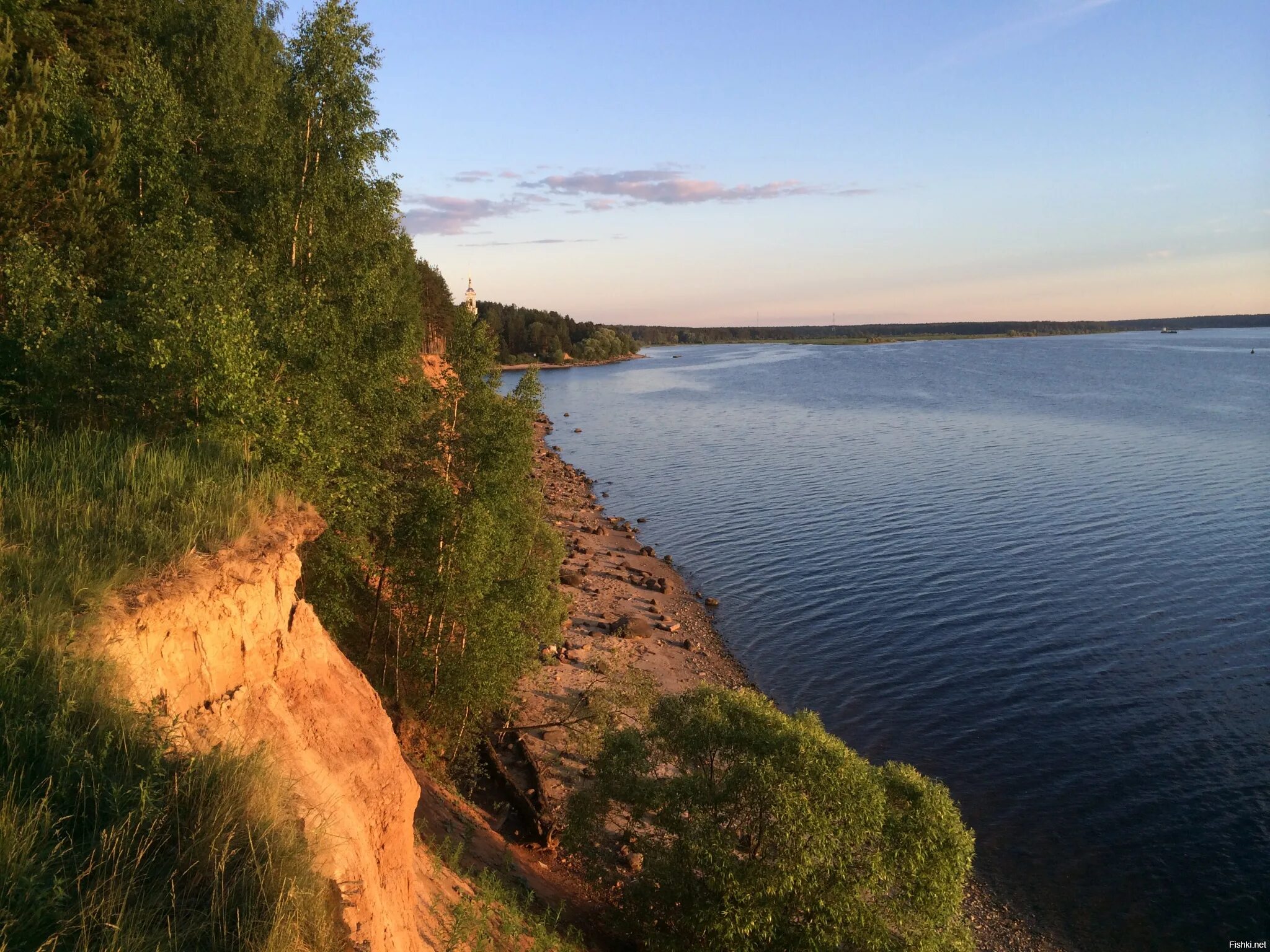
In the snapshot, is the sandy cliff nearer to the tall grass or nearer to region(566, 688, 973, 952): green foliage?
the tall grass

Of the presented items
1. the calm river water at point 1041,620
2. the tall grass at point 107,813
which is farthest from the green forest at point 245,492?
the calm river water at point 1041,620

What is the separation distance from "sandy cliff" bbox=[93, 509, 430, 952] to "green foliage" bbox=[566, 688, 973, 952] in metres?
5.44

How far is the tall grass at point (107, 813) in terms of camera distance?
5070 mm

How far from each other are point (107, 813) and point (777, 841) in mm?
11198

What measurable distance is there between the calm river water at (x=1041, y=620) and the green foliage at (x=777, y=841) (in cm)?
729

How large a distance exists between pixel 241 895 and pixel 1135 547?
4574cm

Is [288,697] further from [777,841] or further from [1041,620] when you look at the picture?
[1041,620]

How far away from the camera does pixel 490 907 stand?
1327 cm

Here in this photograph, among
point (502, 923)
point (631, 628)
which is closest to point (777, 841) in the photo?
point (502, 923)

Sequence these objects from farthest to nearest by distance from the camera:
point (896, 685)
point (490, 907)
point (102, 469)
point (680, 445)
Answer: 1. point (680, 445)
2. point (896, 685)
3. point (490, 907)
4. point (102, 469)

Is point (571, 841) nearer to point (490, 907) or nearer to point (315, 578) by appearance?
point (490, 907)

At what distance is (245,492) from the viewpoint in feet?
33.8

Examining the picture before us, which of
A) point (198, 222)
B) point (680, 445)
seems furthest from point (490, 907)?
point (680, 445)

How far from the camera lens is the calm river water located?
67.7 ft
